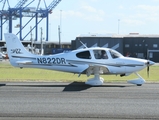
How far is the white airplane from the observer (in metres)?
17.9

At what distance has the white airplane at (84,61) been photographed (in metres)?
17.9

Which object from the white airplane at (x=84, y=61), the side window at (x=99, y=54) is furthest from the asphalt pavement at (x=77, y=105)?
the side window at (x=99, y=54)

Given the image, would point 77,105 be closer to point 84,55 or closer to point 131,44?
point 84,55

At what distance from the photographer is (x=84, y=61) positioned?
18.1 meters

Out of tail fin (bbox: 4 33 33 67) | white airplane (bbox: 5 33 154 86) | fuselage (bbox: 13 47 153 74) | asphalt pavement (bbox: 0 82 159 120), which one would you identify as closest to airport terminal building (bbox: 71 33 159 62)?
tail fin (bbox: 4 33 33 67)

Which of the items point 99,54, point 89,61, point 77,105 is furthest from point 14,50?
point 77,105

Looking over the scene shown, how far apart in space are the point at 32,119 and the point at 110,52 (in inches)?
382

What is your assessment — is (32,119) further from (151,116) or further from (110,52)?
(110,52)

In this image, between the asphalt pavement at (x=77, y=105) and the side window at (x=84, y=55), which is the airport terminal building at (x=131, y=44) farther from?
the asphalt pavement at (x=77, y=105)

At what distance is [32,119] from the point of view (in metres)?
8.87

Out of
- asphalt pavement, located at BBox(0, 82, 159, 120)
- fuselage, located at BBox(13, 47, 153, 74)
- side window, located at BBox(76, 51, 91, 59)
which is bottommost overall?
asphalt pavement, located at BBox(0, 82, 159, 120)

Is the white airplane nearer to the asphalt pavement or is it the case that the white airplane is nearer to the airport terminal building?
the asphalt pavement

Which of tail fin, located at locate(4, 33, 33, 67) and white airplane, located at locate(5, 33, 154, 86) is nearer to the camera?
white airplane, located at locate(5, 33, 154, 86)

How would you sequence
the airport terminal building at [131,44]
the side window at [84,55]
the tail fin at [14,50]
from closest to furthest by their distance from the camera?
the side window at [84,55]
the tail fin at [14,50]
the airport terminal building at [131,44]
